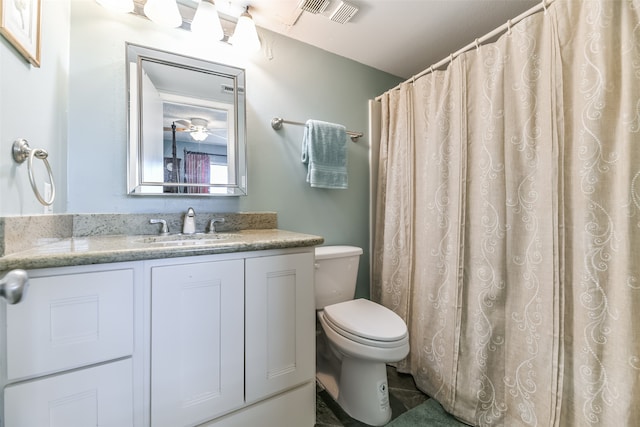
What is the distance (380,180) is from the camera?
1.87m

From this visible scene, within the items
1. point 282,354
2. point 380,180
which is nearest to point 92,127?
point 282,354

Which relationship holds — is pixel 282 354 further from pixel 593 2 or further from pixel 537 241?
pixel 593 2

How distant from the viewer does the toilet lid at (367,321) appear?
1.14 metres

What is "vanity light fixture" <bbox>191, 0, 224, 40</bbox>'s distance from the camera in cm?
126

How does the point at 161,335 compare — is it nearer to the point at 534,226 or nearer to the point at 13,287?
the point at 13,287

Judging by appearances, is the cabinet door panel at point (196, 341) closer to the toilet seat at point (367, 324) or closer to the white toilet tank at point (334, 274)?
the toilet seat at point (367, 324)

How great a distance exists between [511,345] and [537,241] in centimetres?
47

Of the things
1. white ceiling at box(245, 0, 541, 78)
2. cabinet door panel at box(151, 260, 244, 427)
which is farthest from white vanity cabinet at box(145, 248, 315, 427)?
white ceiling at box(245, 0, 541, 78)

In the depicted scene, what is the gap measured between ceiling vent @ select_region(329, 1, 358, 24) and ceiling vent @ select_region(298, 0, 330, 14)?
0.07 m

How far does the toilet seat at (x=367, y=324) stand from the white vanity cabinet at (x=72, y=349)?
0.83 meters

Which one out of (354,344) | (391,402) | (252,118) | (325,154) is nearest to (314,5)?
(252,118)

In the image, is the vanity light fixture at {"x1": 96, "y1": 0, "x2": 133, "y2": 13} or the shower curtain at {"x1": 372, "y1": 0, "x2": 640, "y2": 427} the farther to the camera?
the vanity light fixture at {"x1": 96, "y1": 0, "x2": 133, "y2": 13}

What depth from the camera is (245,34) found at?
1.35 meters

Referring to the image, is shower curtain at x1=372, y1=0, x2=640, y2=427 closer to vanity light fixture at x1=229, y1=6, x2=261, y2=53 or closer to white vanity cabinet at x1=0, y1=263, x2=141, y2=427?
vanity light fixture at x1=229, y1=6, x2=261, y2=53
